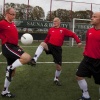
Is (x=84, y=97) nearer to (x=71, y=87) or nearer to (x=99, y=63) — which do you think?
(x=99, y=63)

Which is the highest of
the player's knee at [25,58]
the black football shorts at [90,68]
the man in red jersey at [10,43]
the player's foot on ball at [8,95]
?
the man in red jersey at [10,43]

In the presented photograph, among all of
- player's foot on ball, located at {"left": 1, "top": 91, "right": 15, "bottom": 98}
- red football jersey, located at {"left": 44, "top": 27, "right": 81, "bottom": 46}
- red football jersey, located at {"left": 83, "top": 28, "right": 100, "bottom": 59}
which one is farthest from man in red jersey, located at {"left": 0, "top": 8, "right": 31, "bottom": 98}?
red football jersey, located at {"left": 44, "top": 27, "right": 81, "bottom": 46}

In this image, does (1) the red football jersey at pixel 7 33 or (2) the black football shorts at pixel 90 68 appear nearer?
(2) the black football shorts at pixel 90 68

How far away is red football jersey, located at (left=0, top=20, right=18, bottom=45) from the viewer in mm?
6273

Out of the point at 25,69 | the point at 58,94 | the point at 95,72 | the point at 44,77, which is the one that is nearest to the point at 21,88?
the point at 58,94

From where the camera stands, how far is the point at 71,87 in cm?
774

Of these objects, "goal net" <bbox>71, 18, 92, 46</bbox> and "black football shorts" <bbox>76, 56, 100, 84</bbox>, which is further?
"goal net" <bbox>71, 18, 92, 46</bbox>

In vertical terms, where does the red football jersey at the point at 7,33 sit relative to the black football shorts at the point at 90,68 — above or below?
above

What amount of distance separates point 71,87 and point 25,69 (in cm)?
312

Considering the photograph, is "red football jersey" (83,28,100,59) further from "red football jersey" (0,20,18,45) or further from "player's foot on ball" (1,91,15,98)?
"player's foot on ball" (1,91,15,98)

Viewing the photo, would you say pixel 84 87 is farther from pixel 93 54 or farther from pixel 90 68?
pixel 93 54

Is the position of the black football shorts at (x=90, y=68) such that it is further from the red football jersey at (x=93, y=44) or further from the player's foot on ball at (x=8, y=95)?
the player's foot on ball at (x=8, y=95)

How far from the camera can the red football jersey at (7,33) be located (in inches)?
247

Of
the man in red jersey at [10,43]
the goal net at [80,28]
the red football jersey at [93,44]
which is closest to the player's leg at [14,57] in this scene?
the man in red jersey at [10,43]
